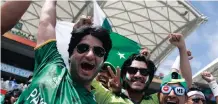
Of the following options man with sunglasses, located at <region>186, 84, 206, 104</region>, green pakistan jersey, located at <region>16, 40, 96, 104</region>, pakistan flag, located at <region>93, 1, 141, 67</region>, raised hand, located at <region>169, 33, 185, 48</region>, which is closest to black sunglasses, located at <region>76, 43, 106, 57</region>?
green pakistan jersey, located at <region>16, 40, 96, 104</region>

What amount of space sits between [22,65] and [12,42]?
3.07 meters

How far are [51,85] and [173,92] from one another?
1.51 metres

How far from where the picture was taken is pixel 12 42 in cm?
1898

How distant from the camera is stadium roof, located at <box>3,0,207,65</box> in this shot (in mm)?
25094

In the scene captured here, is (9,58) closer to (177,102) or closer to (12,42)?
(12,42)

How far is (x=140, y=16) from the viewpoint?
26625 millimetres

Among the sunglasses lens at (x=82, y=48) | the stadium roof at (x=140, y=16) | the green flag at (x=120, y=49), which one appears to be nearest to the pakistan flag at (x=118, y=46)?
the green flag at (x=120, y=49)

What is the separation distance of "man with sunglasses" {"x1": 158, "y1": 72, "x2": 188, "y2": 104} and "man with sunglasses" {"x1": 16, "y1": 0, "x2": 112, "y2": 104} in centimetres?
115

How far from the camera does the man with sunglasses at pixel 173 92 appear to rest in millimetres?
3084

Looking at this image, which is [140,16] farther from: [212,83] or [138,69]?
[138,69]

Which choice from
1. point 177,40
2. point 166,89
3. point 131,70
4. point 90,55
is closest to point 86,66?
point 90,55

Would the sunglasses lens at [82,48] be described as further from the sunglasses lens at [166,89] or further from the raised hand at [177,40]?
the raised hand at [177,40]

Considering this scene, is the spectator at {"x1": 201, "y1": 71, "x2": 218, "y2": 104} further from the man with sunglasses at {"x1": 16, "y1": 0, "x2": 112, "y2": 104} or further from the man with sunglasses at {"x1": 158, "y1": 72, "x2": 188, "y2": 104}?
the man with sunglasses at {"x1": 16, "y1": 0, "x2": 112, "y2": 104}

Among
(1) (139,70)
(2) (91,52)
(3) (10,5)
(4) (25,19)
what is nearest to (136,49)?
(1) (139,70)
